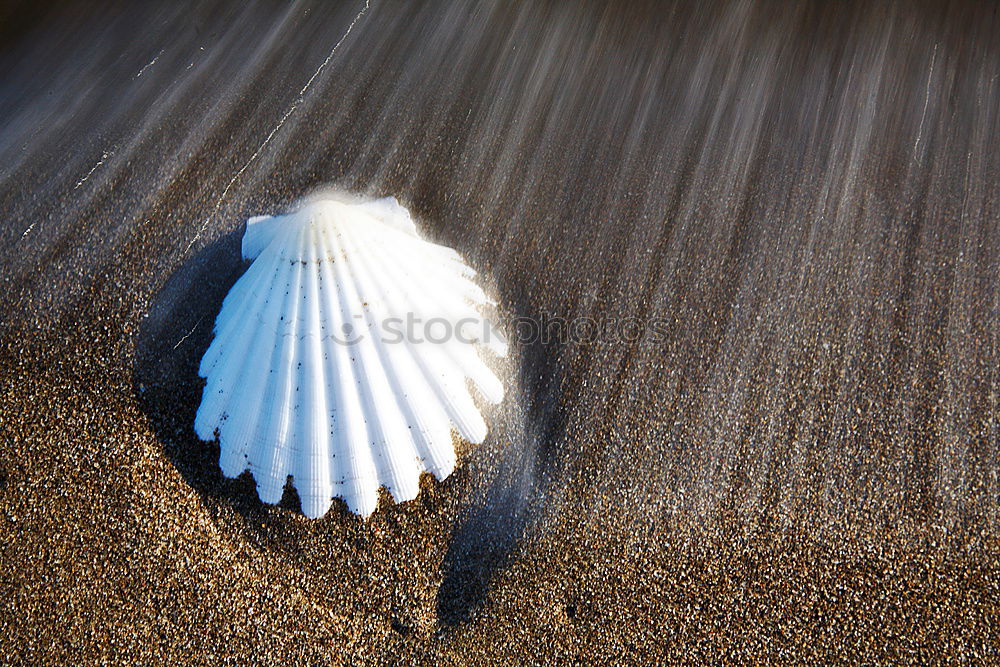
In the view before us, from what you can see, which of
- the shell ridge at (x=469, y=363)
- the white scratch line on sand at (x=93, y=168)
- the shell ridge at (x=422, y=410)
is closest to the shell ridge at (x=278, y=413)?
the shell ridge at (x=422, y=410)

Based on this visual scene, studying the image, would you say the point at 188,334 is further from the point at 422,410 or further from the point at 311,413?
the point at 422,410

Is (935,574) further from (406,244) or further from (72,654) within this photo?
(72,654)

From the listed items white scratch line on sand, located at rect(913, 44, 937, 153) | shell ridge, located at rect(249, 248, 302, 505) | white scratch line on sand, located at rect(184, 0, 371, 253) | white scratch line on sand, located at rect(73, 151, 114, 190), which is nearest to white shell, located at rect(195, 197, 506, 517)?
shell ridge, located at rect(249, 248, 302, 505)

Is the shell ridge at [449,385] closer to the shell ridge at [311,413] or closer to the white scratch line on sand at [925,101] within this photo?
the shell ridge at [311,413]

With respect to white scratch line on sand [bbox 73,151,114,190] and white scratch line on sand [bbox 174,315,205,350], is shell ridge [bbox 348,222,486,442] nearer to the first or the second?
white scratch line on sand [bbox 174,315,205,350]

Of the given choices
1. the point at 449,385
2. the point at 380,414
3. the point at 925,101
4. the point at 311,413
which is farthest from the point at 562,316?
the point at 925,101


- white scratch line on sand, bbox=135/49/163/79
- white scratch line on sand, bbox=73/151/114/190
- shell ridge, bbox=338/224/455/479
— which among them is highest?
white scratch line on sand, bbox=135/49/163/79
